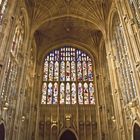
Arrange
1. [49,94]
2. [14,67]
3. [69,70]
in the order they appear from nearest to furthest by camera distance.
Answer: [14,67] < [49,94] < [69,70]

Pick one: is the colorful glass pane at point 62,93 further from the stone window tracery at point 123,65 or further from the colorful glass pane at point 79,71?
the stone window tracery at point 123,65

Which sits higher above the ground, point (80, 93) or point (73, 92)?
point (73, 92)

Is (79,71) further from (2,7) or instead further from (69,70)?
(2,7)

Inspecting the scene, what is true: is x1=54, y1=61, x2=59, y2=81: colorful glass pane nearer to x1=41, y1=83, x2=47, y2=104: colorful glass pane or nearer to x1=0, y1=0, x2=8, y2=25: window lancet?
x1=41, y1=83, x2=47, y2=104: colorful glass pane

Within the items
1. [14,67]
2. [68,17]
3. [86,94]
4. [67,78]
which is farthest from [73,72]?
[14,67]

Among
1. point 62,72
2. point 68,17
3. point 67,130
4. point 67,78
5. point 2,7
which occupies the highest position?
point 68,17

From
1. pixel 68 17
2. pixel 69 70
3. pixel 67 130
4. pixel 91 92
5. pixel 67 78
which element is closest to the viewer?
pixel 67 130

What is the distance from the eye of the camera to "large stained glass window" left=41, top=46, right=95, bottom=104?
81.0ft

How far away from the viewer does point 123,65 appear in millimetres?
18219

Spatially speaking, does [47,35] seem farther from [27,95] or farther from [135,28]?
[135,28]

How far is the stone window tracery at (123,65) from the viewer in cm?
1608

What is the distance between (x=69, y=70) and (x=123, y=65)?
399 inches

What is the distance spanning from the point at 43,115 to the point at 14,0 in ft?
43.4

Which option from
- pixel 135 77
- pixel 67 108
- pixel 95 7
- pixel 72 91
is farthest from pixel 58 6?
pixel 135 77
